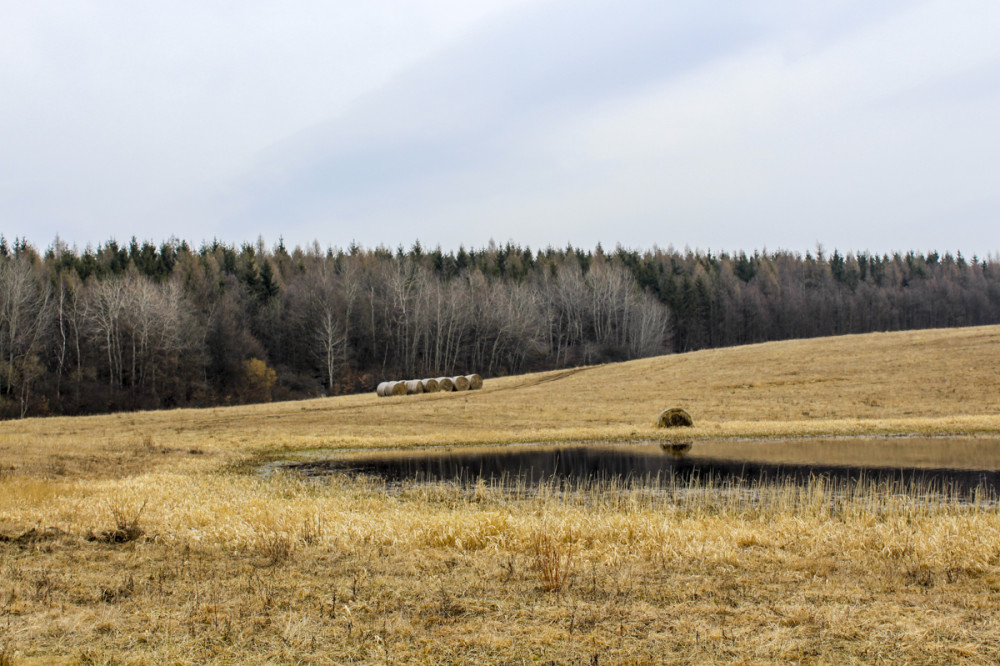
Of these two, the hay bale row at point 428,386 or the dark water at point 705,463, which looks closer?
the dark water at point 705,463

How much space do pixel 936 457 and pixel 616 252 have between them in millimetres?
128050

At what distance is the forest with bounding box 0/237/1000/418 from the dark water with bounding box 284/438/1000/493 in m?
53.8

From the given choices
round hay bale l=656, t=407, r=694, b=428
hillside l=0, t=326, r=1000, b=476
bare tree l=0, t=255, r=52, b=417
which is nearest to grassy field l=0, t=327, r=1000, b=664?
hillside l=0, t=326, r=1000, b=476

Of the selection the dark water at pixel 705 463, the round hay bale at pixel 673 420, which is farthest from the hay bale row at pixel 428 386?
the dark water at pixel 705 463

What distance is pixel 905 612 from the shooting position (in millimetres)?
7730

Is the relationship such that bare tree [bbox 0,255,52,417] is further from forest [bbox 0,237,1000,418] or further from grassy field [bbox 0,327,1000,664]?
grassy field [bbox 0,327,1000,664]

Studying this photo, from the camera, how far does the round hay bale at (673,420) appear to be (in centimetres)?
3512

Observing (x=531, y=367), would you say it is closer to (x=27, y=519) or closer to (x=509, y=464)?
(x=509, y=464)

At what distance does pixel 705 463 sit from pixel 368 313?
263 feet

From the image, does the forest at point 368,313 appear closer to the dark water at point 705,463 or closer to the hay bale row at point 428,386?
the hay bale row at point 428,386

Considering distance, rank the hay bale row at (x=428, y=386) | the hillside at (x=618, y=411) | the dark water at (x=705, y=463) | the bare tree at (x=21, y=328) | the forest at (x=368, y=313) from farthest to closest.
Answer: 1. the forest at (x=368, y=313)
2. the bare tree at (x=21, y=328)
3. the hay bale row at (x=428, y=386)
4. the hillside at (x=618, y=411)
5. the dark water at (x=705, y=463)

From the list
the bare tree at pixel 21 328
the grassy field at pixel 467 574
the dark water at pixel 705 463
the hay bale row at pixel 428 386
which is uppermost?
the bare tree at pixel 21 328

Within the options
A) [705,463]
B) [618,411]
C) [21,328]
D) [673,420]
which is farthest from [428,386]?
[21,328]

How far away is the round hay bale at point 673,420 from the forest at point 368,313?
53438 mm
